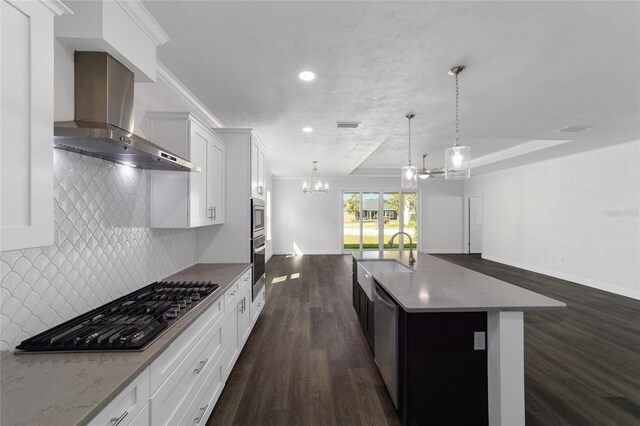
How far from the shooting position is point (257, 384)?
2.37 meters

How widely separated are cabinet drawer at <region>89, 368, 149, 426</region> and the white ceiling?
1980 mm

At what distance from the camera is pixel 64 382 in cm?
98

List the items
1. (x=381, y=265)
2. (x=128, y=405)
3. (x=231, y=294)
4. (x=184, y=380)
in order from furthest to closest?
(x=381, y=265) → (x=231, y=294) → (x=184, y=380) → (x=128, y=405)

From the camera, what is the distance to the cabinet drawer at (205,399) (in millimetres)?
1555

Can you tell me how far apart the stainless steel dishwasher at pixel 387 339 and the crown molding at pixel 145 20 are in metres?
2.47

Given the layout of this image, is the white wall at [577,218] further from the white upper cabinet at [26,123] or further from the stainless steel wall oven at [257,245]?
the white upper cabinet at [26,123]

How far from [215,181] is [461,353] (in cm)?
267

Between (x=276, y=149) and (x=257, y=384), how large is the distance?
4.02m

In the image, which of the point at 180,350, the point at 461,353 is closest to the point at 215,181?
the point at 180,350

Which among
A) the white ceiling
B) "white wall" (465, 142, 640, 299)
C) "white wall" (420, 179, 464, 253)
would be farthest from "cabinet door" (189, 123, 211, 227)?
"white wall" (420, 179, 464, 253)

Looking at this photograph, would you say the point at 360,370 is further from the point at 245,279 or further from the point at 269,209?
the point at 269,209

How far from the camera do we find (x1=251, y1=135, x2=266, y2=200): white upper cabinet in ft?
10.8

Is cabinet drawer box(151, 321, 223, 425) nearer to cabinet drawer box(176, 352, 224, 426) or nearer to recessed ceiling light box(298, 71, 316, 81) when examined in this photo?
cabinet drawer box(176, 352, 224, 426)

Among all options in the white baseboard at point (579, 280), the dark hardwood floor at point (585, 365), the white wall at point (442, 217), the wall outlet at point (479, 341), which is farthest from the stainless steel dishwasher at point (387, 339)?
the white wall at point (442, 217)
